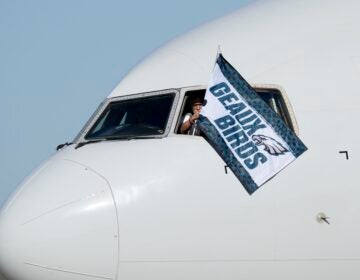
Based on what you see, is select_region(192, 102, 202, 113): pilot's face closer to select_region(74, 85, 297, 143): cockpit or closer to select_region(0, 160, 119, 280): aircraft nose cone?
select_region(74, 85, 297, 143): cockpit

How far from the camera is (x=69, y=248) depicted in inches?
396

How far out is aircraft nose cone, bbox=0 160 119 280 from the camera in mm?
10047

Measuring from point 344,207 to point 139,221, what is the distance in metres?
2.45

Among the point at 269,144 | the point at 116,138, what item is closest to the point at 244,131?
the point at 269,144

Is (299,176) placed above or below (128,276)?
above

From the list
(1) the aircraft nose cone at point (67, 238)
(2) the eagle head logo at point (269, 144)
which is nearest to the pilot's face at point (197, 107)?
(2) the eagle head logo at point (269, 144)

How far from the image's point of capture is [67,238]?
10.1m

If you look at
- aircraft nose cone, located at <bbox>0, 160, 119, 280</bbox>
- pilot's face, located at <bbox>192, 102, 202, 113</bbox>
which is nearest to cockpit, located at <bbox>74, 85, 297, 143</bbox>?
pilot's face, located at <bbox>192, 102, 202, 113</bbox>

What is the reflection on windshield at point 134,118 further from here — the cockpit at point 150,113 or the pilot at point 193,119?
the pilot at point 193,119

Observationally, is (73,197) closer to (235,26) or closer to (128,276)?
(128,276)

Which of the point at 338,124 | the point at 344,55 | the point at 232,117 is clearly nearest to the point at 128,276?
the point at 232,117

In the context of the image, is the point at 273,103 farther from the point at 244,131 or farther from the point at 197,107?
the point at 197,107

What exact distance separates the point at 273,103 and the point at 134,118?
1.86 m

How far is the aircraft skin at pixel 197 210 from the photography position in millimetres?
10086
